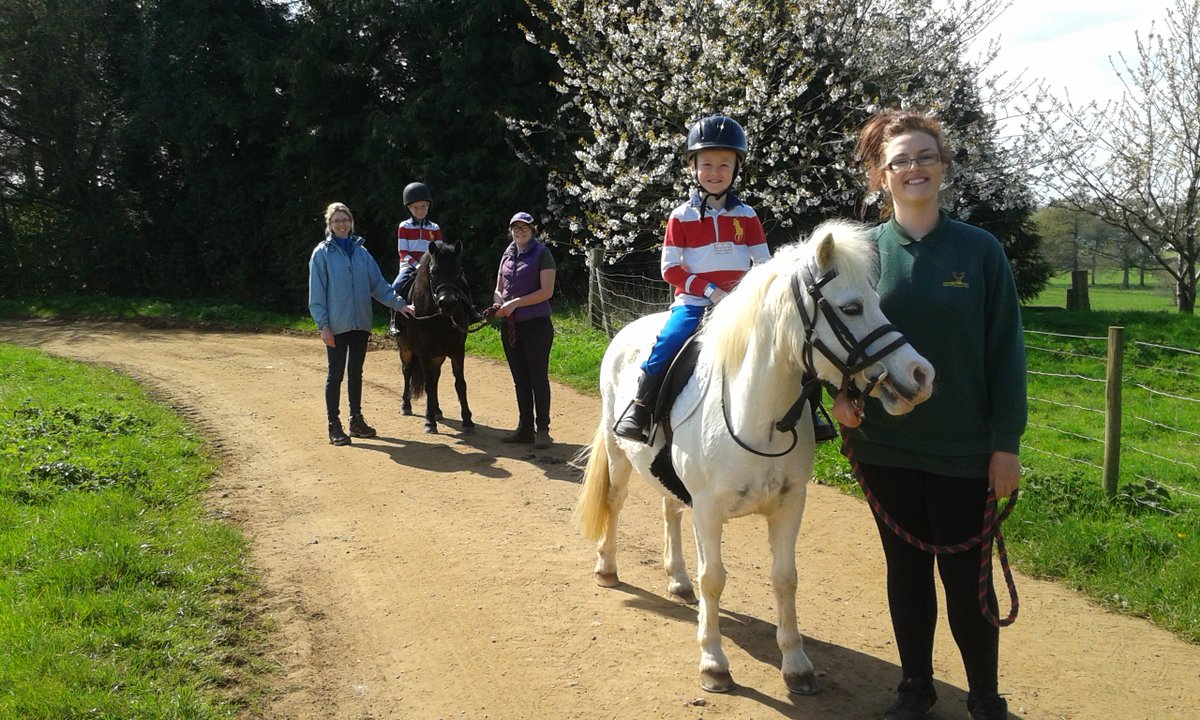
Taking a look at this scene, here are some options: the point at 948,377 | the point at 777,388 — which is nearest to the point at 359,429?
the point at 777,388

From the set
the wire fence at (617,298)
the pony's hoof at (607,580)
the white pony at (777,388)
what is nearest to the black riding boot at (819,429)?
the white pony at (777,388)

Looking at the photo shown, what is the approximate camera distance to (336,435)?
7.98 metres

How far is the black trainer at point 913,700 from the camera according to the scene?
10.4ft

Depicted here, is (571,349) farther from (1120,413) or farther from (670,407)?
(670,407)

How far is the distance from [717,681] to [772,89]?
1043 cm

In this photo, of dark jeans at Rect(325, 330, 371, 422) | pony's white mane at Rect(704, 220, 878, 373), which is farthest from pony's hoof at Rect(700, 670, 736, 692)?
dark jeans at Rect(325, 330, 371, 422)

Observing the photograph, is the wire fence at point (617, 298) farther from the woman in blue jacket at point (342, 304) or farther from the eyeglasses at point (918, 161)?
the eyeglasses at point (918, 161)

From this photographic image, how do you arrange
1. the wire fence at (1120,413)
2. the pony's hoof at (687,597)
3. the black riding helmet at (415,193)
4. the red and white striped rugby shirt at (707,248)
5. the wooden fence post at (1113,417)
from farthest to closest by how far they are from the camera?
Result: the black riding helmet at (415,193) < the wire fence at (1120,413) < the wooden fence post at (1113,417) < the pony's hoof at (687,597) < the red and white striped rugby shirt at (707,248)

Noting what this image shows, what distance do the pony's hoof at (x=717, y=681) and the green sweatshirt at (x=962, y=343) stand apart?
1.29 m

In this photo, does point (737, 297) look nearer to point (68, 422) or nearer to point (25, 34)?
point (68, 422)

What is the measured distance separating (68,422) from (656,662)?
692 centimetres

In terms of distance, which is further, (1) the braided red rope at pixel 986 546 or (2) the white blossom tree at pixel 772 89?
(2) the white blossom tree at pixel 772 89

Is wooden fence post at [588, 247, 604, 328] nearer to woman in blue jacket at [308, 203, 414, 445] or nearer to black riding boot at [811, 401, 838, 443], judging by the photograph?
woman in blue jacket at [308, 203, 414, 445]

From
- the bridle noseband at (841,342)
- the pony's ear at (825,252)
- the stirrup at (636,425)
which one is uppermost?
the pony's ear at (825,252)
